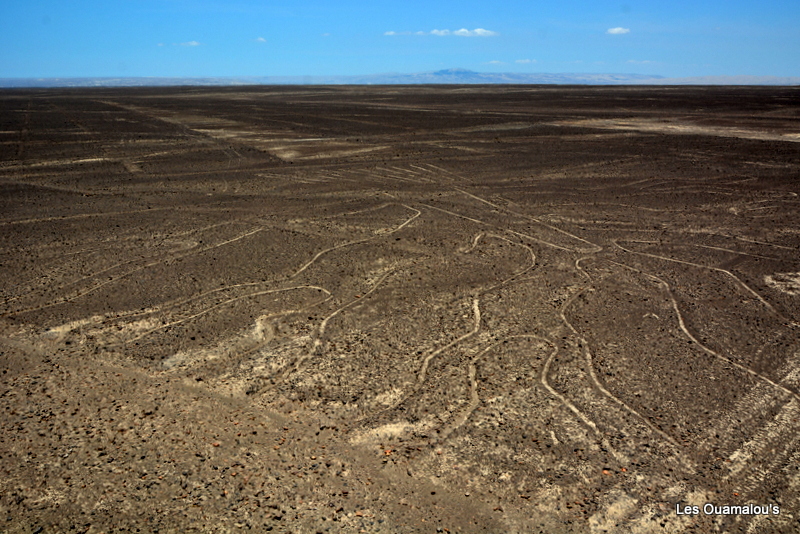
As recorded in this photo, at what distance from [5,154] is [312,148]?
9.52 meters

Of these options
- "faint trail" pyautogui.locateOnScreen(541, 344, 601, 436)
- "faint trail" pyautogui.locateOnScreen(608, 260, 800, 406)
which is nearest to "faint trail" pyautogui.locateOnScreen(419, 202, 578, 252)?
"faint trail" pyautogui.locateOnScreen(608, 260, 800, 406)

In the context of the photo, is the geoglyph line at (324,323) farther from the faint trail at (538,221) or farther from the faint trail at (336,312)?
the faint trail at (538,221)

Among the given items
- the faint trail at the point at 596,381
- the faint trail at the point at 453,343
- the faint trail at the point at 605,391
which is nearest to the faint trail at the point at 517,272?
the faint trail at the point at 453,343

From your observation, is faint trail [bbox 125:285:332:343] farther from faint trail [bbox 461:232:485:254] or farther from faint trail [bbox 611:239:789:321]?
faint trail [bbox 611:239:789:321]

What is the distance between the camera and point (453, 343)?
6289 mm

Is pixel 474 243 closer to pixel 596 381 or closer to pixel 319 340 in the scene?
pixel 319 340

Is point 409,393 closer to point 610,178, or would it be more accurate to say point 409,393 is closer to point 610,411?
point 610,411

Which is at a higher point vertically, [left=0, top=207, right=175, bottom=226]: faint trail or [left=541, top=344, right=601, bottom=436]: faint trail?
[left=0, top=207, right=175, bottom=226]: faint trail

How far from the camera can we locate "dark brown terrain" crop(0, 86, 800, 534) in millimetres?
4105

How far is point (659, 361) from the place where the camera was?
5.96m

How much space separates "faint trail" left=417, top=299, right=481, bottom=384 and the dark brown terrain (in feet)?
0.09

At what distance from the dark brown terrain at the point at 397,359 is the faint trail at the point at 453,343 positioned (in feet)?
0.09

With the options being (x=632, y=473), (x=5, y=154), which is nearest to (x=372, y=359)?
(x=632, y=473)

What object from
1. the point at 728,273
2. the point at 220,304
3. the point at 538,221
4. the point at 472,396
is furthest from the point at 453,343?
the point at 538,221
